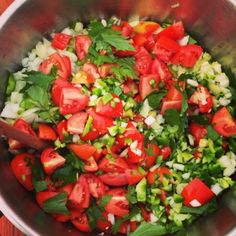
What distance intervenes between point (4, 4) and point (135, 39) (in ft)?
1.49

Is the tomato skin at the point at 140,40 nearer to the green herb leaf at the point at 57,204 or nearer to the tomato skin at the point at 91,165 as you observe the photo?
the tomato skin at the point at 91,165

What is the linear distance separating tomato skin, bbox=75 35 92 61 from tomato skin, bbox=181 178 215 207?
475mm

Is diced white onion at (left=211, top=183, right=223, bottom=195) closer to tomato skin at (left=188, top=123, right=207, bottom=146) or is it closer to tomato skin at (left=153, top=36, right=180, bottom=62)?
tomato skin at (left=188, top=123, right=207, bottom=146)

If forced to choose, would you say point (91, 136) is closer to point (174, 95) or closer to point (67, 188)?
point (67, 188)

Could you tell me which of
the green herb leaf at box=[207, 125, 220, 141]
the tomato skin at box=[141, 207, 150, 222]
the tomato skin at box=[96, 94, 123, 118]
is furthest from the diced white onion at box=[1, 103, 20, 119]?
the green herb leaf at box=[207, 125, 220, 141]

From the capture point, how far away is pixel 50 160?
1268mm

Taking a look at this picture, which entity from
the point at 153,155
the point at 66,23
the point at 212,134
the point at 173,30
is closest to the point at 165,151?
the point at 153,155

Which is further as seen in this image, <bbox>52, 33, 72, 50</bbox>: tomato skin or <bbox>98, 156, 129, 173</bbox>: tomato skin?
<bbox>52, 33, 72, 50</bbox>: tomato skin

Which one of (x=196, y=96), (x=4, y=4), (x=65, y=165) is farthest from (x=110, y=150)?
(x=4, y=4)

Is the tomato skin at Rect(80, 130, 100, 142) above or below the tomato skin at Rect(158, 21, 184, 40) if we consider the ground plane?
below

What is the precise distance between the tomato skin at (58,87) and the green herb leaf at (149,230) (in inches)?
15.9

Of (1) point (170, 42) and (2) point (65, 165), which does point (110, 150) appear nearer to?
(2) point (65, 165)

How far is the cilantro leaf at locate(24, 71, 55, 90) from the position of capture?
1333 millimetres

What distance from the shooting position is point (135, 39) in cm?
143
